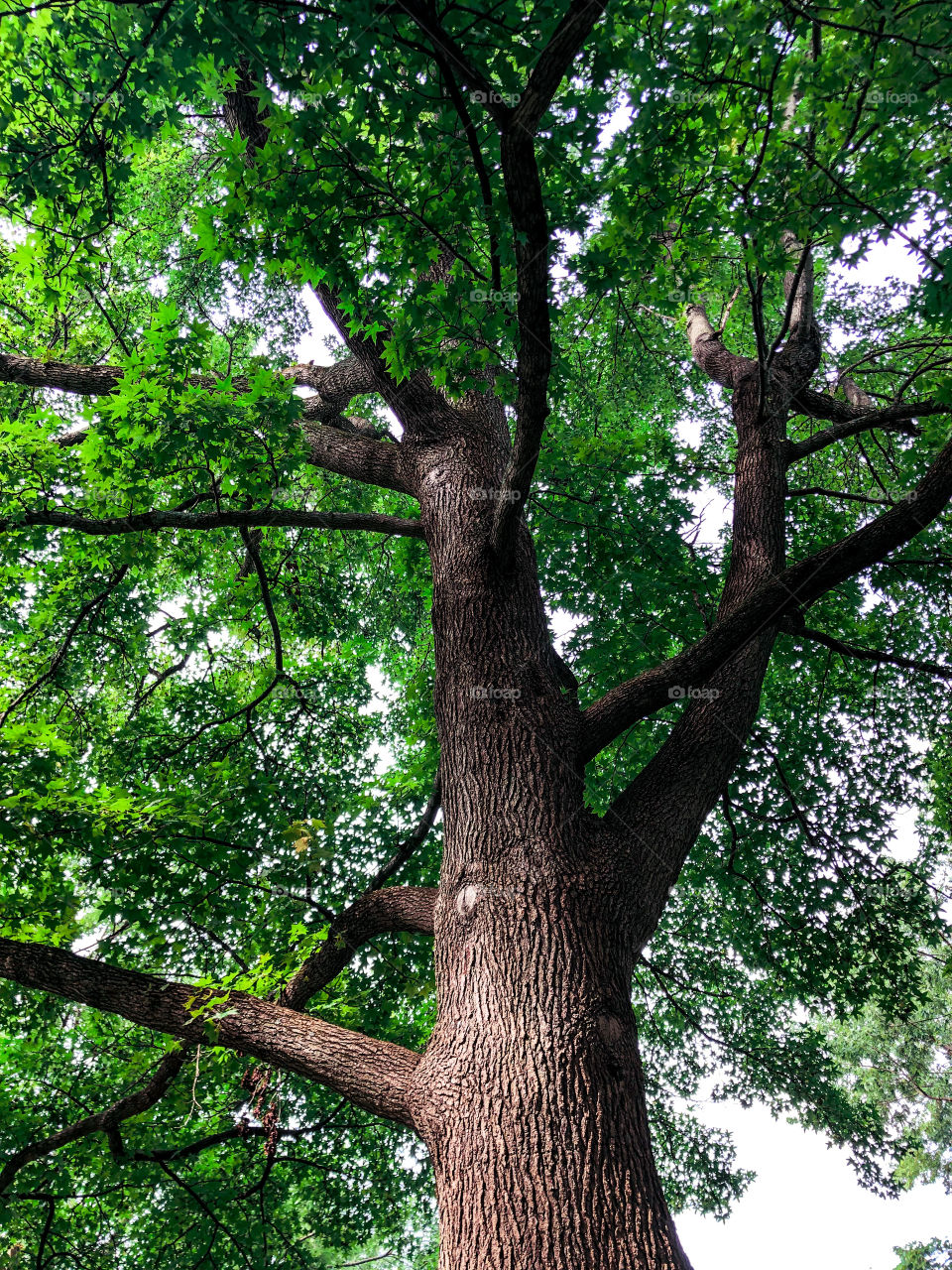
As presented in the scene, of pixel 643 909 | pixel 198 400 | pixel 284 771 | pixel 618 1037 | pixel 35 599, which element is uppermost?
pixel 35 599

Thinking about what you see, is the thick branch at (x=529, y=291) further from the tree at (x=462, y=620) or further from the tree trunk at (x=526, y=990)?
the tree trunk at (x=526, y=990)

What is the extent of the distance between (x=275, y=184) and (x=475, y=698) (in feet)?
8.67

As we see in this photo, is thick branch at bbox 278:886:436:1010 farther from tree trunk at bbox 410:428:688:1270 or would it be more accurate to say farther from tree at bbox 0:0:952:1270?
tree trunk at bbox 410:428:688:1270

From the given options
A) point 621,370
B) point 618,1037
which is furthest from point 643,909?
point 621,370

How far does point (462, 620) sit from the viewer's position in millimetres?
4223

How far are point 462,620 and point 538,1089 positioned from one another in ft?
7.69

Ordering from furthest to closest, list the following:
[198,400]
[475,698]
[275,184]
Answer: [198,400], [475,698], [275,184]

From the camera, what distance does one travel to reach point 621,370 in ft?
29.0

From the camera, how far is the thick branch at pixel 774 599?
124 inches

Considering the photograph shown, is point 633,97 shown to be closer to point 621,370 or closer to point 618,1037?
point 618,1037

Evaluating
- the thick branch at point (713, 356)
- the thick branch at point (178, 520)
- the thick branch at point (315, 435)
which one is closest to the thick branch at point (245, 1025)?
the thick branch at point (178, 520)

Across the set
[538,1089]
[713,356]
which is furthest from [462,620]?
[713,356]

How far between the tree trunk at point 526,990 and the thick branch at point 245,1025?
231 millimetres

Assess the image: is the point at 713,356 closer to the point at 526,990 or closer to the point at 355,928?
the point at 355,928
